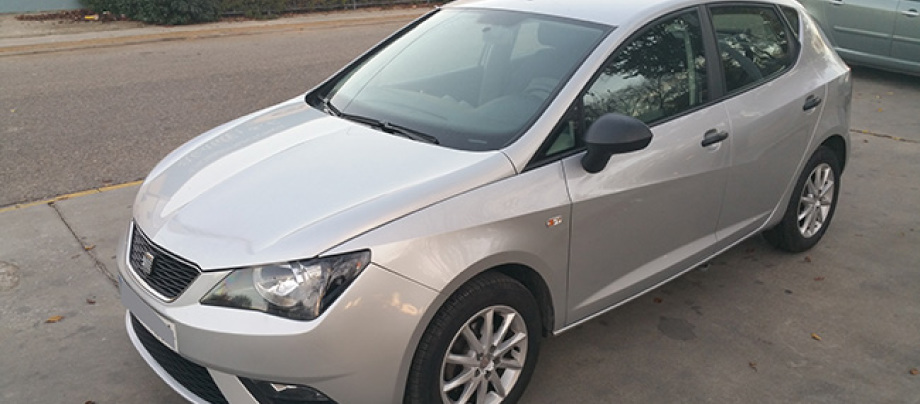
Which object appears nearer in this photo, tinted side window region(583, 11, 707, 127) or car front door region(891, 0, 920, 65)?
tinted side window region(583, 11, 707, 127)

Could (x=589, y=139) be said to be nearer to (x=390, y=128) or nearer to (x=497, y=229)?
(x=497, y=229)

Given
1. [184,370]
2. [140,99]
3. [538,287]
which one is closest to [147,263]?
[184,370]

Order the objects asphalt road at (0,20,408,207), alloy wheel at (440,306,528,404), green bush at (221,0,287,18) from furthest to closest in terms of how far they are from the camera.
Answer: green bush at (221,0,287,18), asphalt road at (0,20,408,207), alloy wheel at (440,306,528,404)

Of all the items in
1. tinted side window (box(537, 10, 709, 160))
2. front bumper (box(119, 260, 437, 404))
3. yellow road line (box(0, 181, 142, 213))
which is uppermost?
tinted side window (box(537, 10, 709, 160))

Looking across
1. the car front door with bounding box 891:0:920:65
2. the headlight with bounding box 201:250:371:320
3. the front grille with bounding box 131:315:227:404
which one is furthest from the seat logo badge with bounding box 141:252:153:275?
the car front door with bounding box 891:0:920:65

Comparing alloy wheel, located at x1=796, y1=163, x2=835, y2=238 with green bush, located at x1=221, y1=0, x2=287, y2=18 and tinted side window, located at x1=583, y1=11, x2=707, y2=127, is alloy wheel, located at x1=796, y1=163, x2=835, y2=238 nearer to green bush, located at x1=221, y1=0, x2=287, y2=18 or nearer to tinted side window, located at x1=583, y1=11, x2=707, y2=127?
tinted side window, located at x1=583, y1=11, x2=707, y2=127

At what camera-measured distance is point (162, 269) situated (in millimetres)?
2959

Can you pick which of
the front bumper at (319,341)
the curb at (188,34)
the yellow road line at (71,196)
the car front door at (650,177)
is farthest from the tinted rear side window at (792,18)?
the curb at (188,34)

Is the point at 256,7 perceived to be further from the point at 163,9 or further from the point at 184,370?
the point at 184,370

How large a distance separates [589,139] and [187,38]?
1153cm

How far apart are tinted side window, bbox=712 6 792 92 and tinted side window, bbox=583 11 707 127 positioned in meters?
0.20

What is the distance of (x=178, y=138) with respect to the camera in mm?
7133

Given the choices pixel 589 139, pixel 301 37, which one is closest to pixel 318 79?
pixel 301 37

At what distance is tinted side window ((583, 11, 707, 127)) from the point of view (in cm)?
352
